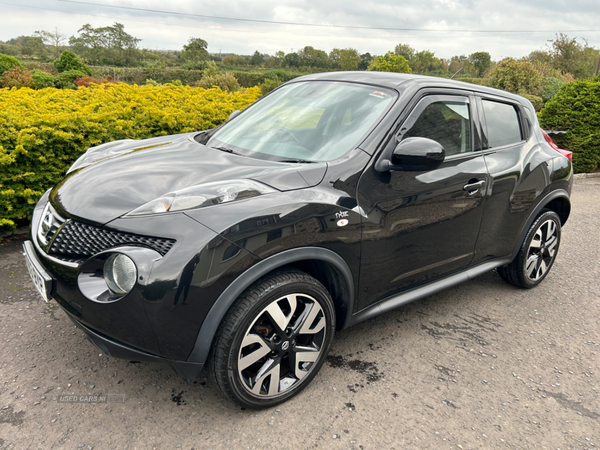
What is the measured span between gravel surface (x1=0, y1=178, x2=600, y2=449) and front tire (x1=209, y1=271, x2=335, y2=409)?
0.16m

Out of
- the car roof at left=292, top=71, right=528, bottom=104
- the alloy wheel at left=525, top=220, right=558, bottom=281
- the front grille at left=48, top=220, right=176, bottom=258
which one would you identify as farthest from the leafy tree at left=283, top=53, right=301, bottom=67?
the front grille at left=48, top=220, right=176, bottom=258

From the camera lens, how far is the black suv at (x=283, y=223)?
1.97 metres

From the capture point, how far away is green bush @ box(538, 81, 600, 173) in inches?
377

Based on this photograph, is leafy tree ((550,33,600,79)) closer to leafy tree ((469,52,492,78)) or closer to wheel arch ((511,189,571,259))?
leafy tree ((469,52,492,78))

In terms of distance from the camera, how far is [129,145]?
323 centimetres

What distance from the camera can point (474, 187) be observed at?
3.04 m

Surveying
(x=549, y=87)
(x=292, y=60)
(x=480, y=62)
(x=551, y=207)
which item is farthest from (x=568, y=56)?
(x=292, y=60)

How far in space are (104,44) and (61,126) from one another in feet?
252

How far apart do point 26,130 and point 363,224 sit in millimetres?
3396

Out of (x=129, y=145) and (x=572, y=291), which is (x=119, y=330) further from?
(x=572, y=291)

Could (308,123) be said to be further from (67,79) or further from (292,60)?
(292,60)

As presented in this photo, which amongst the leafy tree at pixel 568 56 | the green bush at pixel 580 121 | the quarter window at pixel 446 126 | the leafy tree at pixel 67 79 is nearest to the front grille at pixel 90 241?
the quarter window at pixel 446 126

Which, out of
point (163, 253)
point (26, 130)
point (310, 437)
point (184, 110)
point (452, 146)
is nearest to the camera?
point (163, 253)

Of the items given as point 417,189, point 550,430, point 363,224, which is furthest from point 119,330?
Result: point 550,430
